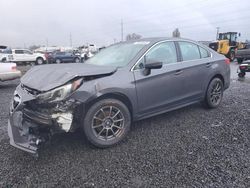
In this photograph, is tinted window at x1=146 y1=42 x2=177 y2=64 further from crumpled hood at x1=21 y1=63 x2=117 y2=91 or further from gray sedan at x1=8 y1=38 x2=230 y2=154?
crumpled hood at x1=21 y1=63 x2=117 y2=91

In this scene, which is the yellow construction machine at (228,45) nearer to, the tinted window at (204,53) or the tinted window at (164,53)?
the tinted window at (204,53)

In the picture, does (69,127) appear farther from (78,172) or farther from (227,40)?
(227,40)

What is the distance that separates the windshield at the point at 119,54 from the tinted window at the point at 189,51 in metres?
0.86

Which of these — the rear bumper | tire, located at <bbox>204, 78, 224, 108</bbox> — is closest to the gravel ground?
tire, located at <bbox>204, 78, 224, 108</bbox>

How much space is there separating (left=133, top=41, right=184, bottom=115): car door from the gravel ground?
47 cm

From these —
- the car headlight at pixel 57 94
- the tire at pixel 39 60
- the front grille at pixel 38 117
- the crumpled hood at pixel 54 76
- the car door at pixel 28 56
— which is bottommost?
the tire at pixel 39 60

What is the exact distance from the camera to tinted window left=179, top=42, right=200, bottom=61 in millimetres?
4409

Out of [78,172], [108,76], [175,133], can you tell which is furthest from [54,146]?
[175,133]

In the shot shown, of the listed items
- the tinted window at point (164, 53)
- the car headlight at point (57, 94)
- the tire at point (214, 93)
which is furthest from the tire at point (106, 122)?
the tire at point (214, 93)

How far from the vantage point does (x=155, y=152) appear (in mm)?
3217

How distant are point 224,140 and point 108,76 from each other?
203 cm

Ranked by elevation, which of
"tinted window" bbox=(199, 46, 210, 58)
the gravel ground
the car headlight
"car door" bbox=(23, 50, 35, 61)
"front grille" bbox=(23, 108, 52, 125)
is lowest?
the gravel ground

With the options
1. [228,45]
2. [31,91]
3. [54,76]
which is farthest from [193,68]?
[228,45]

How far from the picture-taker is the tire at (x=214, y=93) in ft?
16.0
